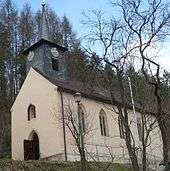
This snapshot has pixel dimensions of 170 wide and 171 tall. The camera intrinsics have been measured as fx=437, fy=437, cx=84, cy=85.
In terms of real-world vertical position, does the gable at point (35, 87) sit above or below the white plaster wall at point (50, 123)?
above

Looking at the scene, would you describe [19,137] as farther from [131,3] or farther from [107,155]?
[131,3]

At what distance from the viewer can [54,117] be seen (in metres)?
32.8

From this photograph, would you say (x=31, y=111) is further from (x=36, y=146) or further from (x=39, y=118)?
(x=36, y=146)

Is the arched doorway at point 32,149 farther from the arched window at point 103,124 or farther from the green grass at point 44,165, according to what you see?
the green grass at point 44,165

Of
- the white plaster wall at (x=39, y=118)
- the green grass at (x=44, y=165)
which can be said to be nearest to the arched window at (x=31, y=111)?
the white plaster wall at (x=39, y=118)

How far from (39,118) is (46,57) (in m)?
5.88

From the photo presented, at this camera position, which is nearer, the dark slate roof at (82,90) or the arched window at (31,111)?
the dark slate roof at (82,90)

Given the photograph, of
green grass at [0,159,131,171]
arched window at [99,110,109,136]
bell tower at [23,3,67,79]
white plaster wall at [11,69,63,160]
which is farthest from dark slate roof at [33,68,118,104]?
green grass at [0,159,131,171]

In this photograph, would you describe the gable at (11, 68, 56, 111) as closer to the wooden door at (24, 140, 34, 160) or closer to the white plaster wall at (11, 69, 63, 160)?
the white plaster wall at (11, 69, 63, 160)

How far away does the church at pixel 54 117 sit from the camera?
32188 mm

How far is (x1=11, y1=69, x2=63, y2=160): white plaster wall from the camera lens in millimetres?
32344

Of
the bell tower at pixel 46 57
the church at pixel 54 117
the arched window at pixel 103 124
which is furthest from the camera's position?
the bell tower at pixel 46 57

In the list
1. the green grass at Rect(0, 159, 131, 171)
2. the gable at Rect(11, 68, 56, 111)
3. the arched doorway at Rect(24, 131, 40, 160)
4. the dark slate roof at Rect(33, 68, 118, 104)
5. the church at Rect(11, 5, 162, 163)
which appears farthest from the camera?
the gable at Rect(11, 68, 56, 111)

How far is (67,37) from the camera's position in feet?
198
